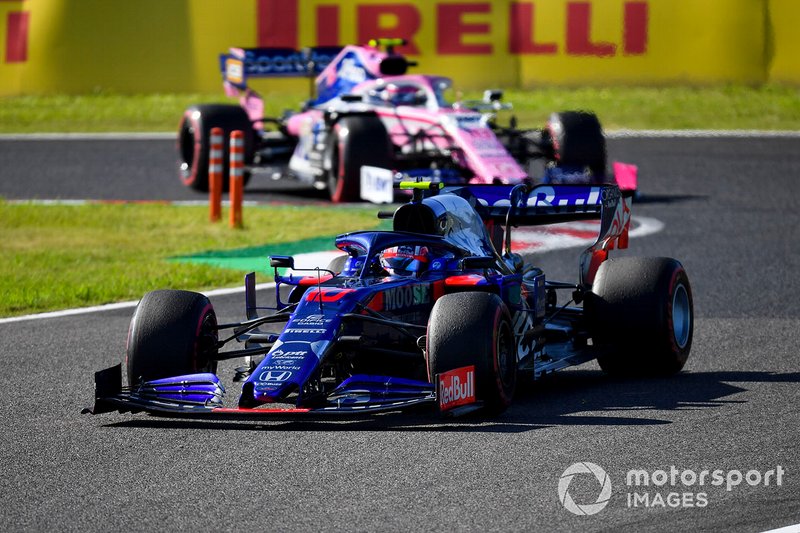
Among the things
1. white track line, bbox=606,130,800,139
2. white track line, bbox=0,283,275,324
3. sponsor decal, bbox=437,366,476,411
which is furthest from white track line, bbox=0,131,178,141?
sponsor decal, bbox=437,366,476,411

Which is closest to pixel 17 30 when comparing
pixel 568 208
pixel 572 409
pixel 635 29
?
pixel 635 29

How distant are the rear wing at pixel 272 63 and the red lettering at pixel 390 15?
5.22 m

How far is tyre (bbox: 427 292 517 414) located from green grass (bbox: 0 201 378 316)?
5012mm

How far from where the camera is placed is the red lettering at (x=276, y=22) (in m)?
25.1

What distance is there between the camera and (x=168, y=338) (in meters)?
7.99

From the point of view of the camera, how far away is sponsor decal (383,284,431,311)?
814 cm

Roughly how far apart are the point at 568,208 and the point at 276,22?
641 inches

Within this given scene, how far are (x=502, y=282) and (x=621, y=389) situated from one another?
919 mm

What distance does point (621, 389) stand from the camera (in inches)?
339

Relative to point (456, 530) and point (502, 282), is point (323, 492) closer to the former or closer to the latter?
point (456, 530)

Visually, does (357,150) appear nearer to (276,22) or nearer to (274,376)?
(276,22)

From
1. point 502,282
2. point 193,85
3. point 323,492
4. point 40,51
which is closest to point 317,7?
point 193,85

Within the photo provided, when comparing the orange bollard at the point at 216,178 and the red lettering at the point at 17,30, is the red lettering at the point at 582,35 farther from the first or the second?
the orange bollard at the point at 216,178

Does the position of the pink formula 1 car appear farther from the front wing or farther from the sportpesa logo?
the sportpesa logo
